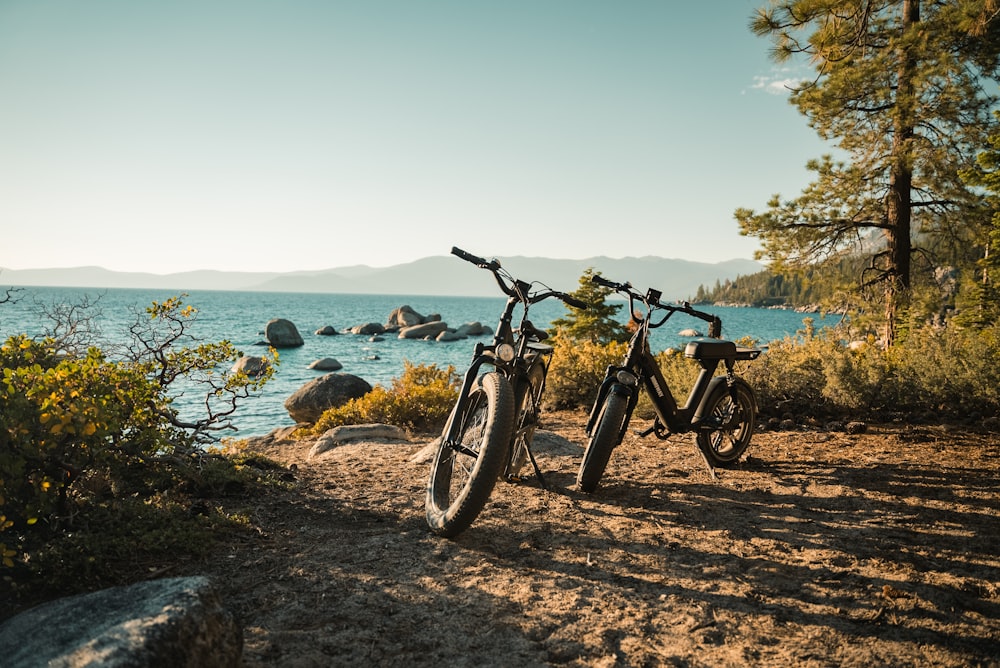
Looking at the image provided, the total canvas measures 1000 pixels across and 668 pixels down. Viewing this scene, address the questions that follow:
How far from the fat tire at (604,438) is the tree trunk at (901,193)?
9.85 m

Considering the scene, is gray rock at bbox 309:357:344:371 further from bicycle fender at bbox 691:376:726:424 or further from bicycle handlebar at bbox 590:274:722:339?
bicycle handlebar at bbox 590:274:722:339

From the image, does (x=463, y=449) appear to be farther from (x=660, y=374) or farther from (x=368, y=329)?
(x=368, y=329)

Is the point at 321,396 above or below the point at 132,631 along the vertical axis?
below

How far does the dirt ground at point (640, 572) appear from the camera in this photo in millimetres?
2840

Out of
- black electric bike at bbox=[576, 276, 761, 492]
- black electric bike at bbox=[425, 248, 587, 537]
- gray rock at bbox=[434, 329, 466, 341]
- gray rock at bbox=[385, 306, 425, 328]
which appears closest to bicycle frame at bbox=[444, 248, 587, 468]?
black electric bike at bbox=[425, 248, 587, 537]

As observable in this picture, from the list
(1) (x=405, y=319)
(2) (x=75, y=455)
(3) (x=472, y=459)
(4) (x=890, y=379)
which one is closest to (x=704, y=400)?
(3) (x=472, y=459)

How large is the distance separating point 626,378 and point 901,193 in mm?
10686

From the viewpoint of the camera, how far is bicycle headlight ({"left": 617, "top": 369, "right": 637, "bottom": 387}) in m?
4.95

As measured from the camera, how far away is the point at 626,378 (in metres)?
4.97

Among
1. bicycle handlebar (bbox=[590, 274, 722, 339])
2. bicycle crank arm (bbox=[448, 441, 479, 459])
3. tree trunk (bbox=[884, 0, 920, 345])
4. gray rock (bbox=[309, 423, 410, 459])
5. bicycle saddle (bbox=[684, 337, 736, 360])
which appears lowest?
gray rock (bbox=[309, 423, 410, 459])

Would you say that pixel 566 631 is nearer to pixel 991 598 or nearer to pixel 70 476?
pixel 991 598

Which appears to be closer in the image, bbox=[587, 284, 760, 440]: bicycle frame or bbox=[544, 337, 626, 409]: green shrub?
bbox=[587, 284, 760, 440]: bicycle frame

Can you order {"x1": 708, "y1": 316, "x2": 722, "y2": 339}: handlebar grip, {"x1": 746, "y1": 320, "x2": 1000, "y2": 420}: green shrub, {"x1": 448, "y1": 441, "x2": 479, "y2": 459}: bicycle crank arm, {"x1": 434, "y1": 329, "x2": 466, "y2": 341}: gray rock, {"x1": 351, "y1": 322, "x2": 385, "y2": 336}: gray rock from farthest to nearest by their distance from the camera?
{"x1": 351, "y1": 322, "x2": 385, "y2": 336}: gray rock
{"x1": 434, "y1": 329, "x2": 466, "y2": 341}: gray rock
{"x1": 746, "y1": 320, "x2": 1000, "y2": 420}: green shrub
{"x1": 708, "y1": 316, "x2": 722, "y2": 339}: handlebar grip
{"x1": 448, "y1": 441, "x2": 479, "y2": 459}: bicycle crank arm

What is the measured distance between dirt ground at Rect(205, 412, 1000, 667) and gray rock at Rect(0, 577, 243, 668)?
1.27 ft
